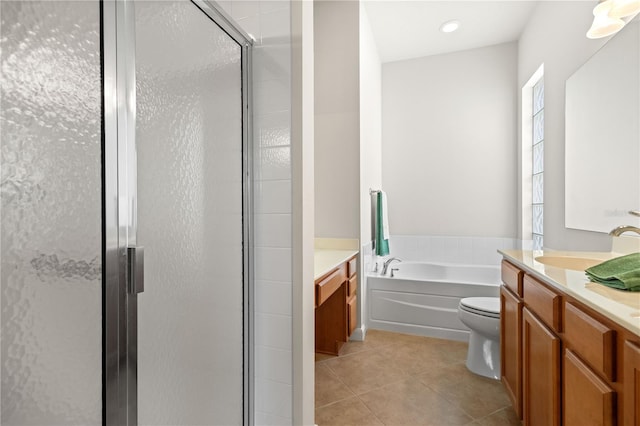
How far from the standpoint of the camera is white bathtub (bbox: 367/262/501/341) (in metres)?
2.86

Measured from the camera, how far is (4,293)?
1.88 ft

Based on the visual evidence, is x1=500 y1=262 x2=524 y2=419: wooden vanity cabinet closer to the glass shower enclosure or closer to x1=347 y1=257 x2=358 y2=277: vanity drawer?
x1=347 y1=257 x2=358 y2=277: vanity drawer

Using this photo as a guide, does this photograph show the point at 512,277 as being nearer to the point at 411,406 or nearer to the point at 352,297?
the point at 411,406

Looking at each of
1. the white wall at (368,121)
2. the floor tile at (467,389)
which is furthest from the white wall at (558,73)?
the white wall at (368,121)

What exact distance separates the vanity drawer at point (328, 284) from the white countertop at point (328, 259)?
2.0 inches

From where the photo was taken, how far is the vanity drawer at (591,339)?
2.68ft

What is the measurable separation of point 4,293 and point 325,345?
226 cm

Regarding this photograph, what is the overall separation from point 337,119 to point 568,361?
2289 mm

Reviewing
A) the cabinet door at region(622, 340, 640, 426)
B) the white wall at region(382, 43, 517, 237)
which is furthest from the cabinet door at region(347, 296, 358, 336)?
the cabinet door at region(622, 340, 640, 426)

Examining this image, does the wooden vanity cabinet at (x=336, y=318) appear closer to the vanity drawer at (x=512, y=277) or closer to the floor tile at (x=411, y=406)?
the floor tile at (x=411, y=406)

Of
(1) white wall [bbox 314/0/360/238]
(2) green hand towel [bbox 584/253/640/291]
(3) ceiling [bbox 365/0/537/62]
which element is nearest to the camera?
(2) green hand towel [bbox 584/253/640/291]

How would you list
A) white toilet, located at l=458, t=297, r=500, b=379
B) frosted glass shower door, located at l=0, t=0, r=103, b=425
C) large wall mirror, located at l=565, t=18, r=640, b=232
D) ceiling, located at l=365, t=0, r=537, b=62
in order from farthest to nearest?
1. ceiling, located at l=365, t=0, r=537, b=62
2. white toilet, located at l=458, t=297, r=500, b=379
3. large wall mirror, located at l=565, t=18, r=640, b=232
4. frosted glass shower door, located at l=0, t=0, r=103, b=425

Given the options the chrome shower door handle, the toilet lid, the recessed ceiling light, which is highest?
the recessed ceiling light

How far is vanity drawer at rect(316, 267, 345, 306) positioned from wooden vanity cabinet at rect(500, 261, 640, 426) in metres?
0.96
